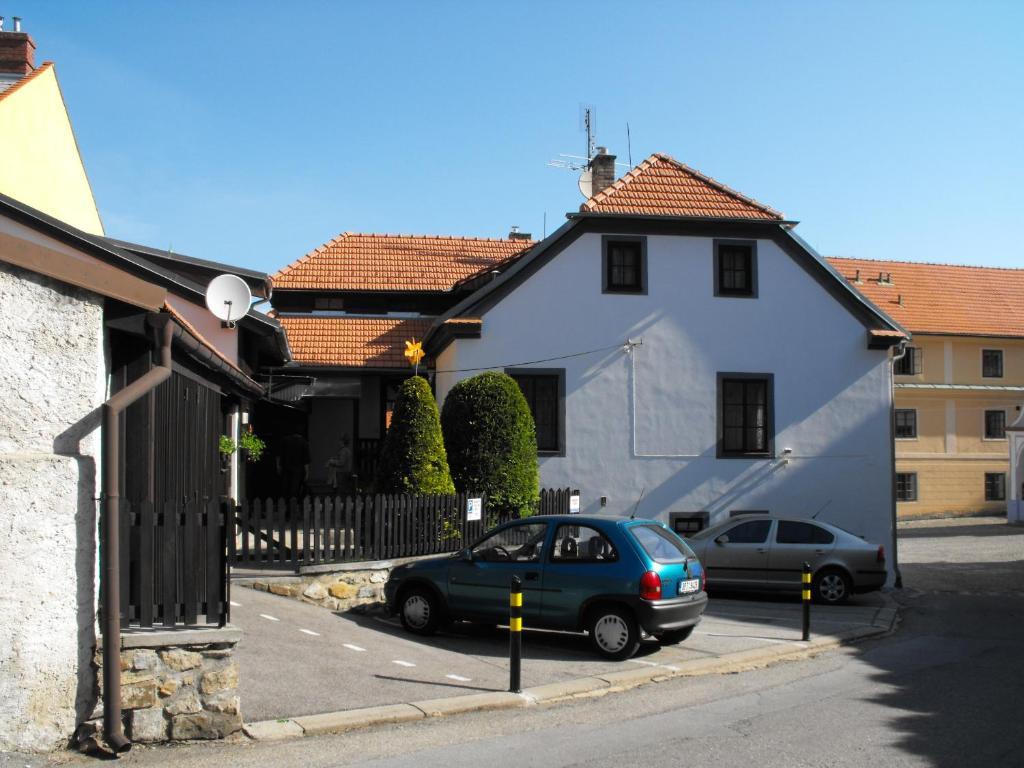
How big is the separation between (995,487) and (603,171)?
2735 centimetres

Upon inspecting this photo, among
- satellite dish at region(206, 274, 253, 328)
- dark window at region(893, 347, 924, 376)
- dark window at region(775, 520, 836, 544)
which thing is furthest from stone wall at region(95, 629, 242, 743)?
dark window at region(893, 347, 924, 376)

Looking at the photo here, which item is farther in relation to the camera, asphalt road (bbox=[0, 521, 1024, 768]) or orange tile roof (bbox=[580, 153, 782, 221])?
orange tile roof (bbox=[580, 153, 782, 221])

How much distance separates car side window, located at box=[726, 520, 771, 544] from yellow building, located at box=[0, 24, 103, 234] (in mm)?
14631

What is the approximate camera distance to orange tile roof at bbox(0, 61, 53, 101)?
19.1 meters

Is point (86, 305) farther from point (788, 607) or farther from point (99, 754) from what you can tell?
point (788, 607)

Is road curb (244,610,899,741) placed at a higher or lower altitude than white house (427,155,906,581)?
lower

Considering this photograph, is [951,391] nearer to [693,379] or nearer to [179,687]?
[693,379]

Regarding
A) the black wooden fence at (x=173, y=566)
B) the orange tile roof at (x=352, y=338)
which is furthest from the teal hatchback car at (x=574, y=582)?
the orange tile roof at (x=352, y=338)

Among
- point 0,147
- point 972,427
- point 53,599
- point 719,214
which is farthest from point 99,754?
point 972,427

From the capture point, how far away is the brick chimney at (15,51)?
70.5ft

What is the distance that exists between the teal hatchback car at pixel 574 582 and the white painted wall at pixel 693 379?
8.78 meters

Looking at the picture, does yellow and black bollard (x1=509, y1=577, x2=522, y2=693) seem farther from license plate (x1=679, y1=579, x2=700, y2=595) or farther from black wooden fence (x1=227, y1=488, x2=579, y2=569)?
black wooden fence (x1=227, y1=488, x2=579, y2=569)

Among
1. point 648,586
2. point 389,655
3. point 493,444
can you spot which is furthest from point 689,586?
point 493,444

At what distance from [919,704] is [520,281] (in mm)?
13409
